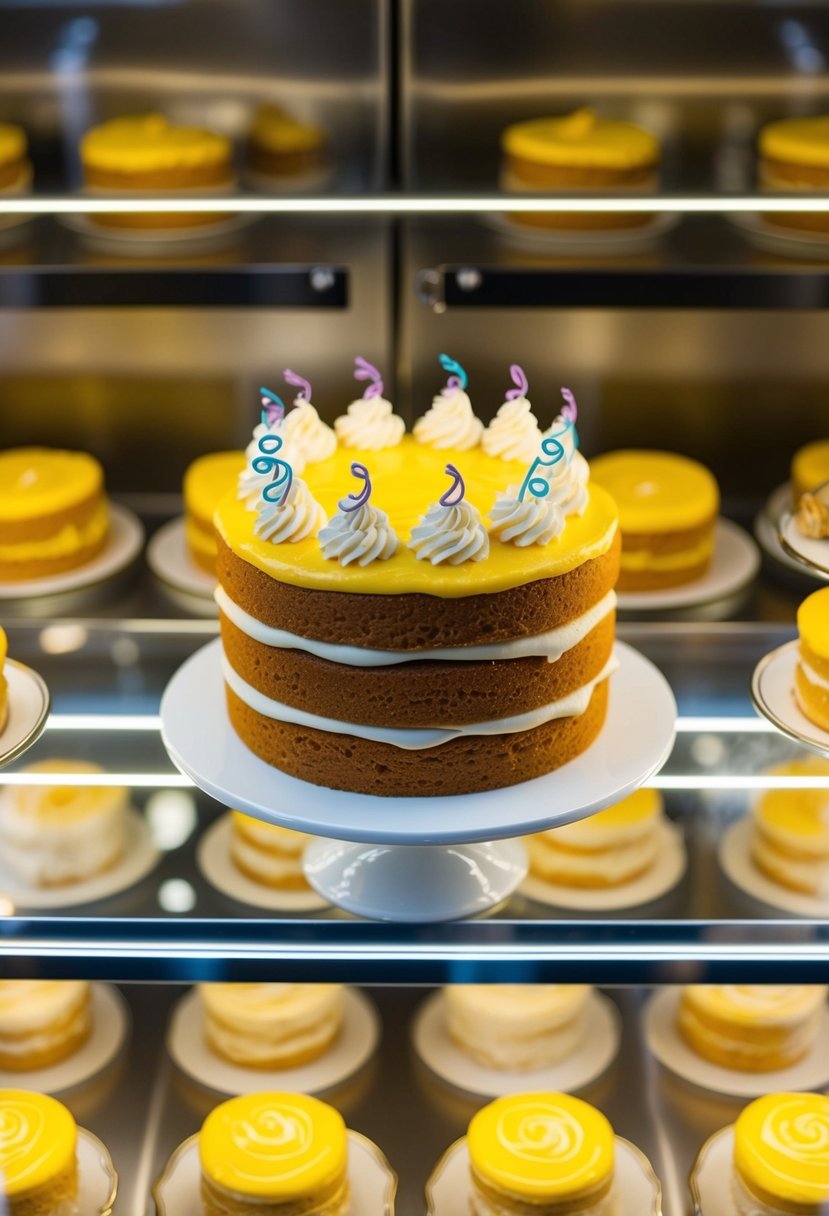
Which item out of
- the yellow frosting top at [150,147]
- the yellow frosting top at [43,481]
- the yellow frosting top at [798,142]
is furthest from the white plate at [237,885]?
the yellow frosting top at [798,142]

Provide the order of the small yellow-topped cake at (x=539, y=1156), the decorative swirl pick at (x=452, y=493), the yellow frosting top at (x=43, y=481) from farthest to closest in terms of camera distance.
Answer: the yellow frosting top at (x=43, y=481)
the small yellow-topped cake at (x=539, y=1156)
the decorative swirl pick at (x=452, y=493)

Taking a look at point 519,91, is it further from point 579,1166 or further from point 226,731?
point 579,1166

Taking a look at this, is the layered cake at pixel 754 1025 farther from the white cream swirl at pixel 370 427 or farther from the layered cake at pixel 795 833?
the white cream swirl at pixel 370 427

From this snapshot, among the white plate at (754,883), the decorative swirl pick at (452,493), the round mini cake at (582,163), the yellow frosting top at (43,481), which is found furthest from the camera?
the yellow frosting top at (43,481)

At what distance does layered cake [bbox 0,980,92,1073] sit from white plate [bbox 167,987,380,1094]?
0.45 ft

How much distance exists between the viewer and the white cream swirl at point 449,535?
49.9 inches

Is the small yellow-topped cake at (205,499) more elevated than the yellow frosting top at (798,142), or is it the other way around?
the yellow frosting top at (798,142)

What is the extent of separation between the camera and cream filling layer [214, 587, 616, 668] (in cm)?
128

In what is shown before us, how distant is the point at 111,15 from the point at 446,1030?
1.47 meters

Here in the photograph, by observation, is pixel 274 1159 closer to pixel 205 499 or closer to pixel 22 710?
pixel 22 710

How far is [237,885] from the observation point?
1.44m

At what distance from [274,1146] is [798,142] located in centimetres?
140

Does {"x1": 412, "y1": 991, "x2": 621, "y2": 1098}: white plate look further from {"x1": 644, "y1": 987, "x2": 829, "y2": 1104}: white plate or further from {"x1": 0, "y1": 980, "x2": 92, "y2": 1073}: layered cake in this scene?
{"x1": 0, "y1": 980, "x2": 92, "y2": 1073}: layered cake

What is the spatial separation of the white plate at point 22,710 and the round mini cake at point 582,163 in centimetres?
85
